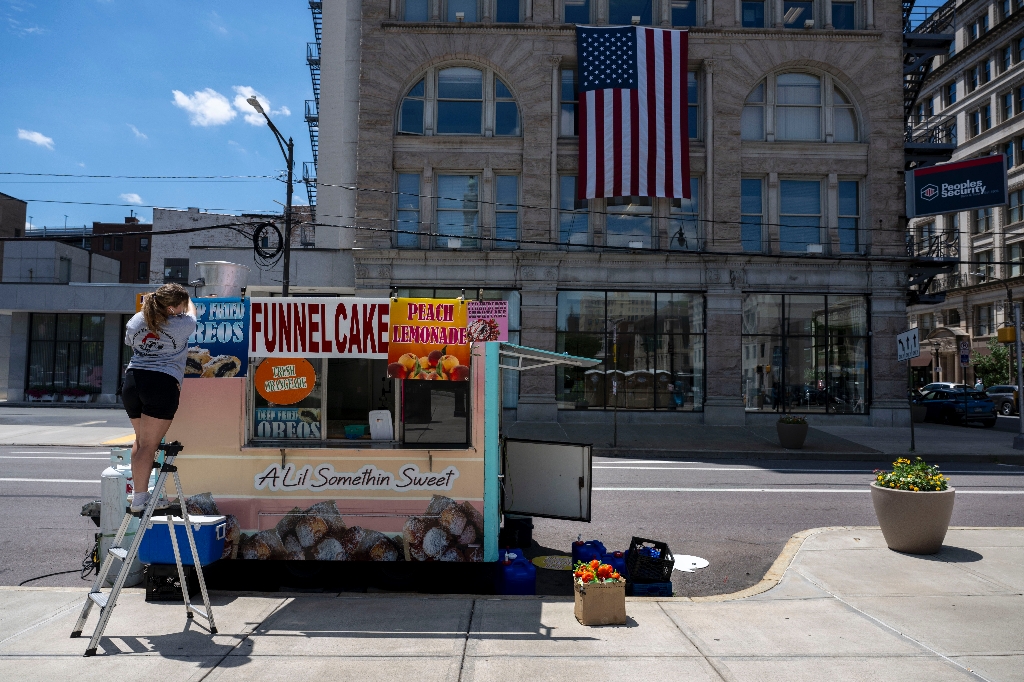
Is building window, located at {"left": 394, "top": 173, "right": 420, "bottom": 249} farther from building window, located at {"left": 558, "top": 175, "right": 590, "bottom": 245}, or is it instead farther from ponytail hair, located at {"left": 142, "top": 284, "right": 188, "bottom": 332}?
ponytail hair, located at {"left": 142, "top": 284, "right": 188, "bottom": 332}

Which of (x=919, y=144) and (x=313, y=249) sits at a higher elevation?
(x=919, y=144)

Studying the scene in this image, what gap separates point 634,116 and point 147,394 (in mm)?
22572

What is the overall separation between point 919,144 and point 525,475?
25.6 m

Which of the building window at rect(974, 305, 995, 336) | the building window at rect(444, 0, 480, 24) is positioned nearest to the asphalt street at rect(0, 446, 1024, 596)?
the building window at rect(444, 0, 480, 24)

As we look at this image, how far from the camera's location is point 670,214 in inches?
1016

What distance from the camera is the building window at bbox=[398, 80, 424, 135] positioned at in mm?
26188

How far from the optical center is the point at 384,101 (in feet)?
84.7

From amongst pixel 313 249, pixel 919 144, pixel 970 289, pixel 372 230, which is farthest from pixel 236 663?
pixel 970 289

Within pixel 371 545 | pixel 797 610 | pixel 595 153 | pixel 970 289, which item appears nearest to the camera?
pixel 797 610

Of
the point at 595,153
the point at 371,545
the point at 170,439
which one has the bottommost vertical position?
the point at 371,545

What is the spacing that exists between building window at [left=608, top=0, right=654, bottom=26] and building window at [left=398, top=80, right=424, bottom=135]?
783cm

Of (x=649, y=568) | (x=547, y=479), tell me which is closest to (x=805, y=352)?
(x=547, y=479)

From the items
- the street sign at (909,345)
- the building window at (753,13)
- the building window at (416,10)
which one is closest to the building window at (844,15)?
the building window at (753,13)

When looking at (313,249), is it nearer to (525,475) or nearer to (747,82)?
(747,82)
